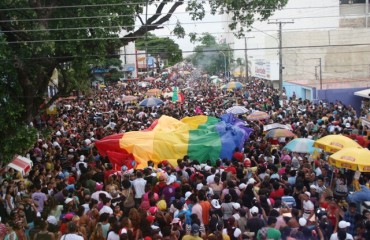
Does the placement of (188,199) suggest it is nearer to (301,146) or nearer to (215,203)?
(215,203)

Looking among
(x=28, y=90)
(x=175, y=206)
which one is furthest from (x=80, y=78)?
(x=175, y=206)

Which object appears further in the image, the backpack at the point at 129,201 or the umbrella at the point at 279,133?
the umbrella at the point at 279,133

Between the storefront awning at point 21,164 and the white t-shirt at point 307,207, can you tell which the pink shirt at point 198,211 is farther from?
the storefront awning at point 21,164

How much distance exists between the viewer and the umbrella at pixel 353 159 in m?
10.4

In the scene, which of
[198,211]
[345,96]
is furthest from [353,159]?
[345,96]

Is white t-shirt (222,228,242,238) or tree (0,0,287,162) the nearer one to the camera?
white t-shirt (222,228,242,238)

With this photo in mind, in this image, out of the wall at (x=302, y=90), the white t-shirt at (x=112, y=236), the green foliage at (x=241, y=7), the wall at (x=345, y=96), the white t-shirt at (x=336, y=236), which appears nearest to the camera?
the white t-shirt at (x=336, y=236)

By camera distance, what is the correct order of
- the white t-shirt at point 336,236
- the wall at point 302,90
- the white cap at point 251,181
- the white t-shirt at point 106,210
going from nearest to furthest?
the white t-shirt at point 336,236
the white t-shirt at point 106,210
the white cap at point 251,181
the wall at point 302,90

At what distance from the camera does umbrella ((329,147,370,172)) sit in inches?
408

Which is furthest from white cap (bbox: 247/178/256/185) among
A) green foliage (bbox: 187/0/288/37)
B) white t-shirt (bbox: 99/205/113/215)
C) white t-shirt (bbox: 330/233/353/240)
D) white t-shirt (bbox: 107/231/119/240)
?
green foliage (bbox: 187/0/288/37)

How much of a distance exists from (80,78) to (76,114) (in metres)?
10.4

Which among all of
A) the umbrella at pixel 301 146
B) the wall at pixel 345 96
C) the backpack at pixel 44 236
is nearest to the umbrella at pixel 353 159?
the umbrella at pixel 301 146

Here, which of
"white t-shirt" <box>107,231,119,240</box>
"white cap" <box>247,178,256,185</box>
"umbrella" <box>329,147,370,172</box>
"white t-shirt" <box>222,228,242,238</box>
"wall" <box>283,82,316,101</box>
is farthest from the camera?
"wall" <box>283,82,316,101</box>

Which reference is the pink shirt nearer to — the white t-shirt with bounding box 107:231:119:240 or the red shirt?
the red shirt
